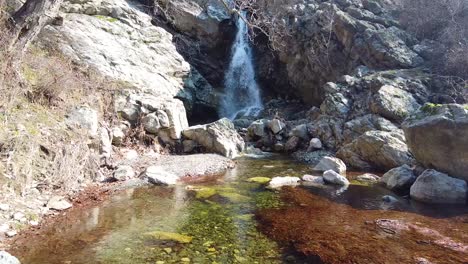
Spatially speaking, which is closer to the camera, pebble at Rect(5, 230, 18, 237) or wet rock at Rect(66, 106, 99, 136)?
pebble at Rect(5, 230, 18, 237)

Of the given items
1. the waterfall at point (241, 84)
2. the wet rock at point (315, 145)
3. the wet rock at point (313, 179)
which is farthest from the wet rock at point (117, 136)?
the waterfall at point (241, 84)

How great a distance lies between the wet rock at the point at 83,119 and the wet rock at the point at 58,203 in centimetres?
278

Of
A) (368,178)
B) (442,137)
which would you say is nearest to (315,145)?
(368,178)

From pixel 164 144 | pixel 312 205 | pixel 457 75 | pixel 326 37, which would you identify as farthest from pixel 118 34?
pixel 457 75

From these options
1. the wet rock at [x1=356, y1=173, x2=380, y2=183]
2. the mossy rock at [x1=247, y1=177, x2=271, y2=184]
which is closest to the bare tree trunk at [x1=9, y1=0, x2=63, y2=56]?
the mossy rock at [x1=247, y1=177, x2=271, y2=184]

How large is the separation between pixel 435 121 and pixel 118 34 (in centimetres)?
1395

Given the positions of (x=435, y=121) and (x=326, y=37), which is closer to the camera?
(x=435, y=121)

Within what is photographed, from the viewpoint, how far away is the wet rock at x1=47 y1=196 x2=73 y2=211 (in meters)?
7.91

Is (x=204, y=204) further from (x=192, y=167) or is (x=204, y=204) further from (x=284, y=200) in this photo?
(x=192, y=167)

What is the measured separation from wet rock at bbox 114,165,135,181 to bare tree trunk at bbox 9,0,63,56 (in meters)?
4.02

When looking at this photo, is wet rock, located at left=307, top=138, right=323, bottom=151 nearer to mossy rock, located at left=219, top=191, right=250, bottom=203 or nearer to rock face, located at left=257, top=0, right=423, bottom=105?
rock face, located at left=257, top=0, right=423, bottom=105

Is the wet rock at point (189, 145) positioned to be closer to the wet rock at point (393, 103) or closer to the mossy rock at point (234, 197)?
the mossy rock at point (234, 197)

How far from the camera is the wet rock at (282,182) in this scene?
11.3 meters

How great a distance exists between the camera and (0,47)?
32.2 ft
